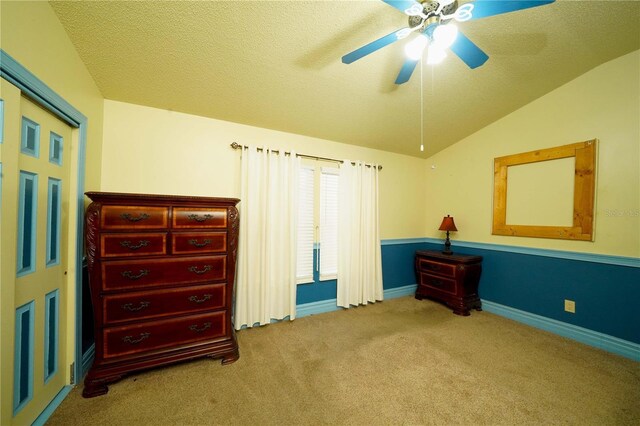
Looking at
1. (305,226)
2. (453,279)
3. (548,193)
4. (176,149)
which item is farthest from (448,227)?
(176,149)

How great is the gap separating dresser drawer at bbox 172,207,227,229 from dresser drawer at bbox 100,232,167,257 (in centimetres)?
15

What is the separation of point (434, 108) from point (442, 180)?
1.42 m

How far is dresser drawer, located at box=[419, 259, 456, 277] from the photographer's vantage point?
3062mm

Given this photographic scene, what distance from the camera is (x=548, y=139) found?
8.65 ft

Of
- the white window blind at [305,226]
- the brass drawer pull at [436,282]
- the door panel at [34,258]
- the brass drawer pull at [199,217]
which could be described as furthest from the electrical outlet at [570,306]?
the door panel at [34,258]

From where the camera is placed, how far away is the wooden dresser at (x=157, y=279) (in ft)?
5.31

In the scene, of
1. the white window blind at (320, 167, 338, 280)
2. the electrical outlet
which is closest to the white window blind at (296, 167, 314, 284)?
the white window blind at (320, 167, 338, 280)

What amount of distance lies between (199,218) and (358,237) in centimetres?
204

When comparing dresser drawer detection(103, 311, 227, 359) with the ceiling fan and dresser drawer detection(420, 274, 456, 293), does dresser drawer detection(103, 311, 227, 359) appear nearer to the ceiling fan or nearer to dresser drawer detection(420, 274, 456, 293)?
the ceiling fan

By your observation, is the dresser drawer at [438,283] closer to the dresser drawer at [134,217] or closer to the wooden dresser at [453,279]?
the wooden dresser at [453,279]

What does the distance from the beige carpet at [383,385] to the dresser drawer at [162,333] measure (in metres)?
0.23

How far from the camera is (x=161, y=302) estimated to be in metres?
1.78

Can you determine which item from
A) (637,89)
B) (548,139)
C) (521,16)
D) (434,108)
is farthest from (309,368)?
(637,89)

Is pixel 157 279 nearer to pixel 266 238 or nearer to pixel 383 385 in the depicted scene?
pixel 266 238
